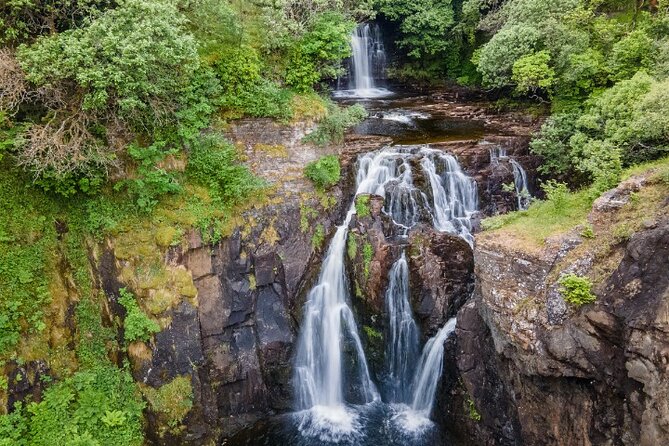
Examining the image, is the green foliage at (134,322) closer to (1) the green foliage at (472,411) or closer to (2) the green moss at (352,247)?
(2) the green moss at (352,247)

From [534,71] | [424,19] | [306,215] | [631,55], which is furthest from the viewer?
[424,19]

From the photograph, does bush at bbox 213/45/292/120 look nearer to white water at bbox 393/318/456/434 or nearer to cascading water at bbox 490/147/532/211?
cascading water at bbox 490/147/532/211

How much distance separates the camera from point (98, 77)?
8.52 meters

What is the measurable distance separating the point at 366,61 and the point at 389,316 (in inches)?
589

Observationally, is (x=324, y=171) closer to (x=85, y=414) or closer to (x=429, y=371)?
(x=429, y=371)

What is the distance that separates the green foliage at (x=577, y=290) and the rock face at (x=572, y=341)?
4.5 inches

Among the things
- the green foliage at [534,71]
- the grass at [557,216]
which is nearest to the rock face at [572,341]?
the grass at [557,216]

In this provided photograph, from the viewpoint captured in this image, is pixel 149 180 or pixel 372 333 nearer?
pixel 149 180

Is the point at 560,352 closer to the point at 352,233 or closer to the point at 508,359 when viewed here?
the point at 508,359

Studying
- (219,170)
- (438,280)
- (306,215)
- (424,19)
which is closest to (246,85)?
(219,170)

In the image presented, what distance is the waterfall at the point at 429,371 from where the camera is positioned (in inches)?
429

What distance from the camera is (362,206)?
11922mm

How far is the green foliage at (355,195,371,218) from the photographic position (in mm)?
11883

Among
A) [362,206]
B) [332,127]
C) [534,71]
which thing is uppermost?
[534,71]
